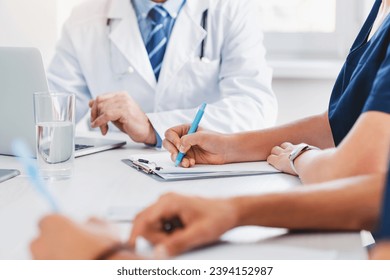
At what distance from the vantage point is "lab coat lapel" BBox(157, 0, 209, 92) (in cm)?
185

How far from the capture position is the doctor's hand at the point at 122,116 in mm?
1466

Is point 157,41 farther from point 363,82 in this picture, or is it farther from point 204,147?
point 363,82

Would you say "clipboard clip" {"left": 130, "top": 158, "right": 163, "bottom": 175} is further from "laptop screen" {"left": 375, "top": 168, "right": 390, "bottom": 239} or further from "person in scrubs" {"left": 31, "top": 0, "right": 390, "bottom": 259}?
"laptop screen" {"left": 375, "top": 168, "right": 390, "bottom": 239}

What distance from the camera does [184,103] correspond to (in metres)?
1.88

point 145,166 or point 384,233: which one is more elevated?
point 384,233

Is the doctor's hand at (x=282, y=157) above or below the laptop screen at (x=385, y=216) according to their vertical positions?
below

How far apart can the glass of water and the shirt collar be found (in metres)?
0.78

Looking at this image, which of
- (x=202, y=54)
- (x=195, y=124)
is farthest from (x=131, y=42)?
(x=195, y=124)

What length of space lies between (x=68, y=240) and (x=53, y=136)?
21.2 inches

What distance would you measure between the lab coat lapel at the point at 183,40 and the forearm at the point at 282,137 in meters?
0.62

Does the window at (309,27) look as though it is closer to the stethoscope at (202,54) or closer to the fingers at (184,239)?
the stethoscope at (202,54)

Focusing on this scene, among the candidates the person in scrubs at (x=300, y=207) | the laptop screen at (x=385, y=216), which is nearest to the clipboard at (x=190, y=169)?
the person in scrubs at (x=300, y=207)

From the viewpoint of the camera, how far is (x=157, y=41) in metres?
1.88

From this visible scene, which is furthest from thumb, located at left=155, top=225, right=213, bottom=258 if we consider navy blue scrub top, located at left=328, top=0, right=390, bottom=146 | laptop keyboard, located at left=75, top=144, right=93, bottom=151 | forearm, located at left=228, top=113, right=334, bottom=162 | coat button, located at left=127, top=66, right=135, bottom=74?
coat button, located at left=127, top=66, right=135, bottom=74
